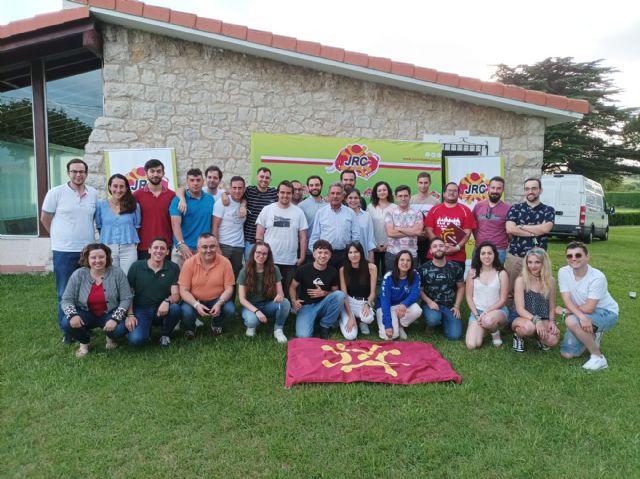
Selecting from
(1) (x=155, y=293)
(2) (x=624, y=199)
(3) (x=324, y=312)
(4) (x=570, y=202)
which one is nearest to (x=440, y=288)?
(3) (x=324, y=312)

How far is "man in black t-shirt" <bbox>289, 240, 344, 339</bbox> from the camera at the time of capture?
4684 mm

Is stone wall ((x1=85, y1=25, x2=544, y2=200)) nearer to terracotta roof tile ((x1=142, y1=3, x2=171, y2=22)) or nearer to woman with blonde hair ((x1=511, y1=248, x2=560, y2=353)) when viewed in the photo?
terracotta roof tile ((x1=142, y1=3, x2=171, y2=22))

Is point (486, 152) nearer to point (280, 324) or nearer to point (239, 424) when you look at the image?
point (280, 324)

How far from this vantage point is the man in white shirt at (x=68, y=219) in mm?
4273

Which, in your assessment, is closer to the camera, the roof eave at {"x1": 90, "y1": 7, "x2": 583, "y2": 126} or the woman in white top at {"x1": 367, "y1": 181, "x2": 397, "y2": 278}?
the woman in white top at {"x1": 367, "y1": 181, "x2": 397, "y2": 278}

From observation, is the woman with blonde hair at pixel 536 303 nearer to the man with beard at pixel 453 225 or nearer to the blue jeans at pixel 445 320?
the blue jeans at pixel 445 320

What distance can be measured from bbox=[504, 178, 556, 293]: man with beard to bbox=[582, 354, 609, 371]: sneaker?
4.05ft

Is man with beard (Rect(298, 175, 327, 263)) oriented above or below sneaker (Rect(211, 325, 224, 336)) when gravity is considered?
above

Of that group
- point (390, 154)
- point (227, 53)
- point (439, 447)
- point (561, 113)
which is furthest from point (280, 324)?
point (561, 113)

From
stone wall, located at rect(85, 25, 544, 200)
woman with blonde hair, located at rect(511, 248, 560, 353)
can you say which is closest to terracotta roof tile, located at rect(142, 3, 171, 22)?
stone wall, located at rect(85, 25, 544, 200)

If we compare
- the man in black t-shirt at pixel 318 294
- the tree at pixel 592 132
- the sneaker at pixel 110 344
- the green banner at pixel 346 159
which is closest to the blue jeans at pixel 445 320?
the man in black t-shirt at pixel 318 294

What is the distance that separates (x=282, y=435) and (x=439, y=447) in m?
0.98

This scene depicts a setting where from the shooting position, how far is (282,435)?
110 inches

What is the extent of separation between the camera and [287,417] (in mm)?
3012
